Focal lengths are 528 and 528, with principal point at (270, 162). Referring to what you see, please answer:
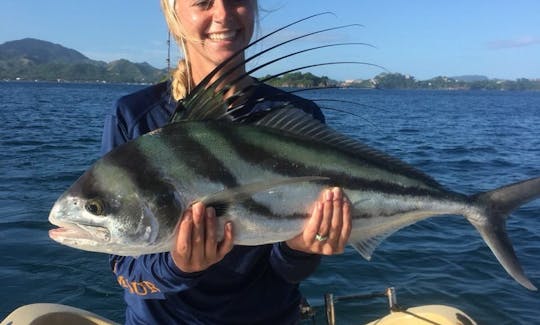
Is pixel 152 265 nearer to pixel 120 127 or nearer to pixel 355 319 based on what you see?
pixel 120 127

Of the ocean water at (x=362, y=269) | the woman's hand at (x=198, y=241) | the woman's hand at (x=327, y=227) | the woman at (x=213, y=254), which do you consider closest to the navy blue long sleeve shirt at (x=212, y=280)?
the woman at (x=213, y=254)

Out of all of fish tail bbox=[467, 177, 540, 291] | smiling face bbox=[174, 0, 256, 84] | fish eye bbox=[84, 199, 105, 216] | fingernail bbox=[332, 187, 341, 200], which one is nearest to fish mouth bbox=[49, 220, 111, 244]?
fish eye bbox=[84, 199, 105, 216]

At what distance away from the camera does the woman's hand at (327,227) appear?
2.92m

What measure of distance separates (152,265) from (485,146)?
94.3 feet

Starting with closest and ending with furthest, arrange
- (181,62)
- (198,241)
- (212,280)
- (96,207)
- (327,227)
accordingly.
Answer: (96,207) < (198,241) < (327,227) < (212,280) < (181,62)

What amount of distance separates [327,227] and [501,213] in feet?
4.36

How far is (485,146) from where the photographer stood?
95.1 feet

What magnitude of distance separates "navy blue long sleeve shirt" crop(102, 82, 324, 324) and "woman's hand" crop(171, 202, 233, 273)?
0.29m

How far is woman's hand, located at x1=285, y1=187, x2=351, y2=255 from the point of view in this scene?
2.92m

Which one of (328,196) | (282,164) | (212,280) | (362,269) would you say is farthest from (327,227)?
(362,269)

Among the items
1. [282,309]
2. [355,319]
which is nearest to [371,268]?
[355,319]

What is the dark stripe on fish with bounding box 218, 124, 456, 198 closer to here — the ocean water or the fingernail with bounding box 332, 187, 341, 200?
the fingernail with bounding box 332, 187, 341, 200

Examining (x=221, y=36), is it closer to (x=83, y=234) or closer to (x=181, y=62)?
(x=181, y=62)

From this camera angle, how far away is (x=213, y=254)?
2.85 metres
